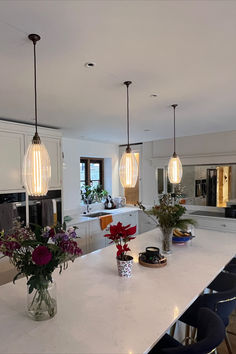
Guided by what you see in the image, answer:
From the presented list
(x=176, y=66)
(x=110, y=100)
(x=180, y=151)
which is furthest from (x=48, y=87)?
(x=180, y=151)

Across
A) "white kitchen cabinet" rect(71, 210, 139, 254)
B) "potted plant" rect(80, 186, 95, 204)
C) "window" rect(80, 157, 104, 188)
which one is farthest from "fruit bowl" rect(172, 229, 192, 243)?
"window" rect(80, 157, 104, 188)

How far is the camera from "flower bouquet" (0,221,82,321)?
1.20m

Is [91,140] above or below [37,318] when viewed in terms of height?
above

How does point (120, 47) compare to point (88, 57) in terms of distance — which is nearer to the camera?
point (120, 47)

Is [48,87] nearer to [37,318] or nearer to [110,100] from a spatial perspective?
[110,100]

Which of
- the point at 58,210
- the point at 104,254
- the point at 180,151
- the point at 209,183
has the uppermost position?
the point at 180,151

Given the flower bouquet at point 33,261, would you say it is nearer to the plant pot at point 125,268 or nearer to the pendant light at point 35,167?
the pendant light at point 35,167

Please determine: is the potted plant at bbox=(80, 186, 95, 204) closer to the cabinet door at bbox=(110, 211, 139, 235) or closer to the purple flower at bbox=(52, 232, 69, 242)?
the cabinet door at bbox=(110, 211, 139, 235)

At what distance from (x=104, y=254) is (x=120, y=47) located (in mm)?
1870

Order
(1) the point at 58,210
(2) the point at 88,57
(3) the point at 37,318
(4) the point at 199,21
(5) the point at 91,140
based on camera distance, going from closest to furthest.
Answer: (4) the point at 199,21
(3) the point at 37,318
(2) the point at 88,57
(1) the point at 58,210
(5) the point at 91,140

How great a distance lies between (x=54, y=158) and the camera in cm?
333

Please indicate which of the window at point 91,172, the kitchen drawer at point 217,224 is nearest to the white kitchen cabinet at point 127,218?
the window at point 91,172

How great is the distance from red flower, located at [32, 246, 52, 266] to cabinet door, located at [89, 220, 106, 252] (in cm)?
285

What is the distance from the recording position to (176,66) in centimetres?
154
